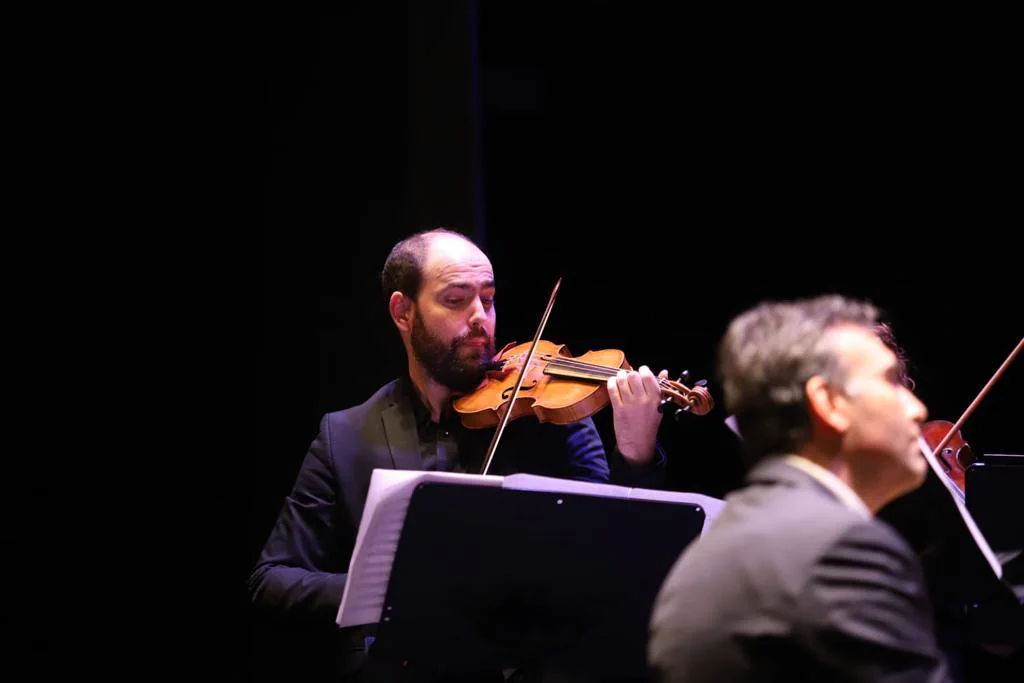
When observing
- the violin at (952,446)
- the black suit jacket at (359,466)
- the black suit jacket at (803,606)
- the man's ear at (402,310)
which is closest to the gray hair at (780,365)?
the black suit jacket at (803,606)

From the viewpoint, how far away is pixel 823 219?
3.76 m

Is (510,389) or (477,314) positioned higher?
(477,314)

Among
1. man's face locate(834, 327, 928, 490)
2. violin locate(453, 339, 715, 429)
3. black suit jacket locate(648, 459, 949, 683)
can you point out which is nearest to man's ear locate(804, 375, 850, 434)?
man's face locate(834, 327, 928, 490)

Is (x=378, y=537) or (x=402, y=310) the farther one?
(x=402, y=310)

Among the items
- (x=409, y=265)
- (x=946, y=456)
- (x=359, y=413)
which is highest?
(x=409, y=265)

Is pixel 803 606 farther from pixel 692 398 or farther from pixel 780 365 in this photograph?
pixel 692 398

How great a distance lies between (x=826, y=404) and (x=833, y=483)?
114 mm

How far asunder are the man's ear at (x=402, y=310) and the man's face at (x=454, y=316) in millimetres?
37

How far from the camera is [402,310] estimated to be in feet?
9.53

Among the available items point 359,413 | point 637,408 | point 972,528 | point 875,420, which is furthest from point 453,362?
point 875,420

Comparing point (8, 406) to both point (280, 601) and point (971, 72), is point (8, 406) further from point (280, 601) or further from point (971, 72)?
point (971, 72)

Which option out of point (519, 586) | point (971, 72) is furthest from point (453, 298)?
point (971, 72)

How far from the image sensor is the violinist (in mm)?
2506

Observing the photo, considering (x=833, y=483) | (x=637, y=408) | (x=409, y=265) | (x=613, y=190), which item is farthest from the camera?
(x=613, y=190)
